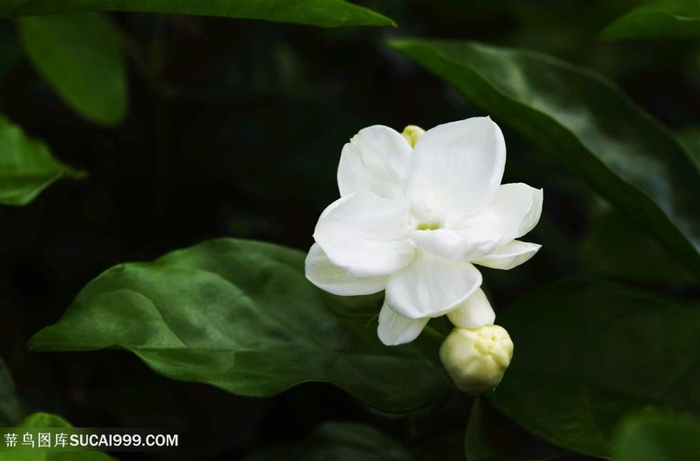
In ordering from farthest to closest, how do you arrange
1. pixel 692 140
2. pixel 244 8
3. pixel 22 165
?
pixel 692 140 < pixel 22 165 < pixel 244 8

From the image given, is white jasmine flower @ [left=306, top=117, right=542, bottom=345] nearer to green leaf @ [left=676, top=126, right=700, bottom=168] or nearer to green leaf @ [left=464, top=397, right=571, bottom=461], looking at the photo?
green leaf @ [left=464, top=397, right=571, bottom=461]

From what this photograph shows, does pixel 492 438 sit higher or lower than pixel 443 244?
lower

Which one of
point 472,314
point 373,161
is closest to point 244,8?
point 373,161

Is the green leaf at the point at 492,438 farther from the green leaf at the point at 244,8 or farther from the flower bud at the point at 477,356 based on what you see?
the green leaf at the point at 244,8

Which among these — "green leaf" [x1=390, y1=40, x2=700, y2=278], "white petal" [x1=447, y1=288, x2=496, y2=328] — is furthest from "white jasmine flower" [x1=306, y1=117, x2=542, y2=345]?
"green leaf" [x1=390, y1=40, x2=700, y2=278]

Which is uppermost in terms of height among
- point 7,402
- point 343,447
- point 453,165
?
point 453,165

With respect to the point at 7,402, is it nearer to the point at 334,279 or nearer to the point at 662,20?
the point at 334,279

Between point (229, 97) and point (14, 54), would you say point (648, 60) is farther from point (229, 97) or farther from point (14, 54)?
point (14, 54)

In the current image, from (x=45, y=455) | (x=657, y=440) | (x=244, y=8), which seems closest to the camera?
(x=657, y=440)

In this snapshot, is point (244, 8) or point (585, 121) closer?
point (244, 8)
